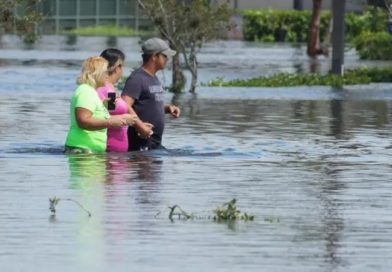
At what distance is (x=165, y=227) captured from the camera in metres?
11.8

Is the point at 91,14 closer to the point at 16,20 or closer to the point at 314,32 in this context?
the point at 314,32

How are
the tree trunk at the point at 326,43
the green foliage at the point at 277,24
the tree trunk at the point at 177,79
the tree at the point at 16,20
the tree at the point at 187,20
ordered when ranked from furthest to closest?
the green foliage at the point at 277,24 < the tree trunk at the point at 326,43 < the tree trunk at the point at 177,79 < the tree at the point at 187,20 < the tree at the point at 16,20

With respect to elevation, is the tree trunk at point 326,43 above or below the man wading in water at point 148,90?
below

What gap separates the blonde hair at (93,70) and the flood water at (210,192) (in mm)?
781

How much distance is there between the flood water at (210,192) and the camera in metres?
10.5

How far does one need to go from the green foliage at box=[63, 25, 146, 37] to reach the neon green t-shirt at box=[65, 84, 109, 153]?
5129 cm

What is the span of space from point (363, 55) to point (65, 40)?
14.8m

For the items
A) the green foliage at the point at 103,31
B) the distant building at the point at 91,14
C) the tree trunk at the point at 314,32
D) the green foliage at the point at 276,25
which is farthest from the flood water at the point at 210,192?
the distant building at the point at 91,14

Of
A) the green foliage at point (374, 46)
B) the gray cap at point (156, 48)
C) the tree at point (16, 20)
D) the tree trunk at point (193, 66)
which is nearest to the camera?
the gray cap at point (156, 48)

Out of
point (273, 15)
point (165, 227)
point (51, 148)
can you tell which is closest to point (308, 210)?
point (165, 227)

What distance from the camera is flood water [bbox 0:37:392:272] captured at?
34.4ft

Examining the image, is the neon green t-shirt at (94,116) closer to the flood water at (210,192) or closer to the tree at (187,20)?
the flood water at (210,192)

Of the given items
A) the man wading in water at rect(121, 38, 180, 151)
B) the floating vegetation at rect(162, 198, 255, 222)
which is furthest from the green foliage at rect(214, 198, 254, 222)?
the man wading in water at rect(121, 38, 180, 151)

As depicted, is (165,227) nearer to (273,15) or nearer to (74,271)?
(74,271)
